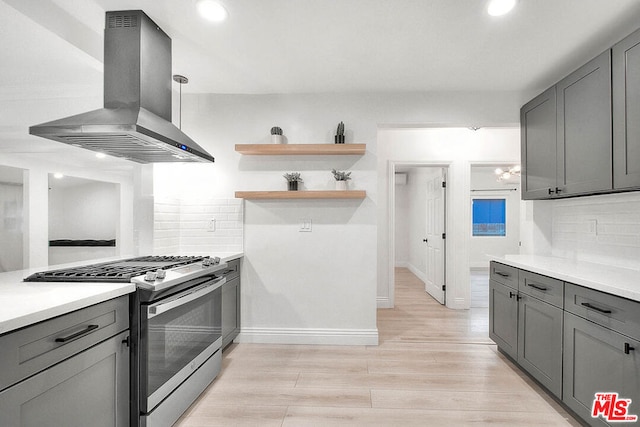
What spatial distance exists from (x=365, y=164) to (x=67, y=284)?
2.51 metres

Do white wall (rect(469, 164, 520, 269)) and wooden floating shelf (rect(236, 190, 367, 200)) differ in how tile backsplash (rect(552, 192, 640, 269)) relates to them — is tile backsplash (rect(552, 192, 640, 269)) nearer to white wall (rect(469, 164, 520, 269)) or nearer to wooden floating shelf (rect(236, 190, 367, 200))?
wooden floating shelf (rect(236, 190, 367, 200))

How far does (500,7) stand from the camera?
1.91 metres

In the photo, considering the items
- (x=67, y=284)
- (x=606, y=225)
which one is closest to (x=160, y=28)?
(x=67, y=284)

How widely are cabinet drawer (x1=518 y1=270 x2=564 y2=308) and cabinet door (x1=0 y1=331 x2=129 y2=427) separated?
2538mm

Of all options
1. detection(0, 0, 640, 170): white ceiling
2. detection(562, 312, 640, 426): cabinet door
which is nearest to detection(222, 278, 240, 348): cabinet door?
detection(0, 0, 640, 170): white ceiling

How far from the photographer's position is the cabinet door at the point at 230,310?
9.57ft

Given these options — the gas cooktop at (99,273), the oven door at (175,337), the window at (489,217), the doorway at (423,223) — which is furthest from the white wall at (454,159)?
the window at (489,217)

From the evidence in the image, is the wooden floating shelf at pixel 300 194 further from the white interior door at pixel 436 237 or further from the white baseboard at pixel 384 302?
the white interior door at pixel 436 237

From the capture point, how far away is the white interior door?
15.7ft

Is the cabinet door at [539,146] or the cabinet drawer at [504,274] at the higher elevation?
the cabinet door at [539,146]

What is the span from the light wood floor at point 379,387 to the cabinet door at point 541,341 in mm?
168

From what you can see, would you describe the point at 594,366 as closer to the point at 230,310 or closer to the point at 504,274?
the point at 504,274

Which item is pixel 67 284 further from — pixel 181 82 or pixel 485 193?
pixel 485 193

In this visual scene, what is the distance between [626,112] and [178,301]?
9.44 feet
